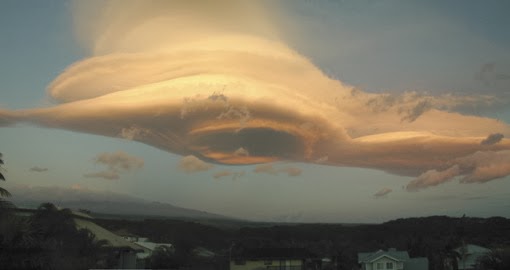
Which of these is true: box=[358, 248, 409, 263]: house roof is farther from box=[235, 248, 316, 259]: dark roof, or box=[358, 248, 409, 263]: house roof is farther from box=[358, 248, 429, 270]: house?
box=[235, 248, 316, 259]: dark roof

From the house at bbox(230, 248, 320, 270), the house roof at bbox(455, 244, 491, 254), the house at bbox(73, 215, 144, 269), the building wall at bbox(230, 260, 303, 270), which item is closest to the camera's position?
the house at bbox(73, 215, 144, 269)

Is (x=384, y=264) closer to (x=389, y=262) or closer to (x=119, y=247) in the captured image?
(x=389, y=262)

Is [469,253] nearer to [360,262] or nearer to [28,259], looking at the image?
[360,262]

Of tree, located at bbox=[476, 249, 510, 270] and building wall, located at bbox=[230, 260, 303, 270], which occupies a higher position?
tree, located at bbox=[476, 249, 510, 270]

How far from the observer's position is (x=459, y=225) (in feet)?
349

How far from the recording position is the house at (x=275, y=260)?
73.2 meters

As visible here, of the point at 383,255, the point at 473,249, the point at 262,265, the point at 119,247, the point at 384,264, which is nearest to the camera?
the point at 119,247

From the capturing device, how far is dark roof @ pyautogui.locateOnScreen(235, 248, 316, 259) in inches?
2926

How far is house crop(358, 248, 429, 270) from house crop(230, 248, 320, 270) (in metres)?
6.63

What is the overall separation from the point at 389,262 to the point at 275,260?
1548 cm

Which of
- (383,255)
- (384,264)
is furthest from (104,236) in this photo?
(384,264)

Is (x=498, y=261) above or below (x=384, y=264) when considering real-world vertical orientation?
above

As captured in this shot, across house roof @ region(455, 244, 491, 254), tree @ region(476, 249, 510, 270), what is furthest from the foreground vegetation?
tree @ region(476, 249, 510, 270)

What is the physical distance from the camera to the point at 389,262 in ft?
256
